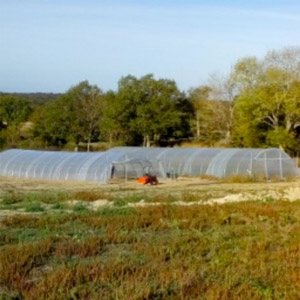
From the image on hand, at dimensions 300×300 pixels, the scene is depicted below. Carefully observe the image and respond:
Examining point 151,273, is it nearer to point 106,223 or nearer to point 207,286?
point 207,286

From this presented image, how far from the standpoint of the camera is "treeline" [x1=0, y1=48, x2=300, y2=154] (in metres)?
48.5

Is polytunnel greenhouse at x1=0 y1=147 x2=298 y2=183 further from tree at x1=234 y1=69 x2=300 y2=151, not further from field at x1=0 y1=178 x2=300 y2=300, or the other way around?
field at x1=0 y1=178 x2=300 y2=300

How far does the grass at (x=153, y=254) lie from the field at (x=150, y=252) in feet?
0.06

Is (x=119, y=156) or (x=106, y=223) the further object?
(x=119, y=156)

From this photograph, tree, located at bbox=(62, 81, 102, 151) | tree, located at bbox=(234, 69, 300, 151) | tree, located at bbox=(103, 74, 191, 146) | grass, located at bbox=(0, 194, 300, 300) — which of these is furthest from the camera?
tree, located at bbox=(62, 81, 102, 151)

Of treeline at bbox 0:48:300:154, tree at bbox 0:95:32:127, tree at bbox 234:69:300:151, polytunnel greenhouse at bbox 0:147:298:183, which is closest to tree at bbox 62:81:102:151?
treeline at bbox 0:48:300:154

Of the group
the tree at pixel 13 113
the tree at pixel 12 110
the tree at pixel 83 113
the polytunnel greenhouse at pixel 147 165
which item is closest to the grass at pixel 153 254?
the polytunnel greenhouse at pixel 147 165

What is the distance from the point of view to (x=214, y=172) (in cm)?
3709

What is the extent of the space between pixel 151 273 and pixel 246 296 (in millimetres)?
1839

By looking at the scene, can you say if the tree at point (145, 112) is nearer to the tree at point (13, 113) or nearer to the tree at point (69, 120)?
the tree at point (69, 120)

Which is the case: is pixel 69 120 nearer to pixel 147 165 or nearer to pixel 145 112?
pixel 145 112

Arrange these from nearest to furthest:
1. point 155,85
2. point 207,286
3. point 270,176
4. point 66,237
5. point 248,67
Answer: point 207,286 → point 66,237 → point 270,176 → point 248,67 → point 155,85

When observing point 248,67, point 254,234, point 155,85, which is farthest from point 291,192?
point 155,85

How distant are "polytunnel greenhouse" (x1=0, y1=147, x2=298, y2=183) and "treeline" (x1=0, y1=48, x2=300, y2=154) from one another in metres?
10.1
